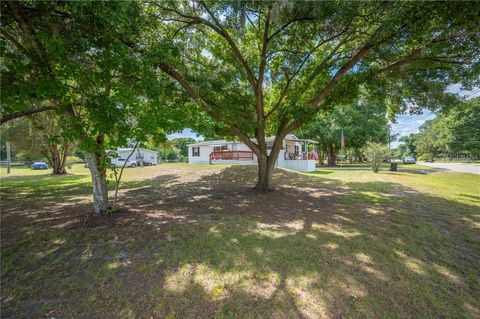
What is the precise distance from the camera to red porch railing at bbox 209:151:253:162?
2203cm

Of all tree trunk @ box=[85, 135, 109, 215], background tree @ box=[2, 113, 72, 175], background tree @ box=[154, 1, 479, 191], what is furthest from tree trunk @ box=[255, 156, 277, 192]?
background tree @ box=[2, 113, 72, 175]

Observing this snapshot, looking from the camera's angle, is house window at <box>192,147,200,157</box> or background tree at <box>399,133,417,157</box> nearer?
house window at <box>192,147,200,157</box>

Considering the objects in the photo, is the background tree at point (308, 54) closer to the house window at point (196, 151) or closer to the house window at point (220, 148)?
the house window at point (220, 148)

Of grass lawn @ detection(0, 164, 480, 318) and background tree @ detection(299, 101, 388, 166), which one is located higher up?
background tree @ detection(299, 101, 388, 166)

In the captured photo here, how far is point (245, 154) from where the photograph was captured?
22.0 meters

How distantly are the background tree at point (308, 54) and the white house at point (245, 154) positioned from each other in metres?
10.7

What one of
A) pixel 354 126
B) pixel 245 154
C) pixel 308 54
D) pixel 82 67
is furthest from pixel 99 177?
pixel 354 126

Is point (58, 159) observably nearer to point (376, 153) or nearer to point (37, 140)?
point (37, 140)

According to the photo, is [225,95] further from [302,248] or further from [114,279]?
[114,279]

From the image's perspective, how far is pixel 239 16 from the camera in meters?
6.20

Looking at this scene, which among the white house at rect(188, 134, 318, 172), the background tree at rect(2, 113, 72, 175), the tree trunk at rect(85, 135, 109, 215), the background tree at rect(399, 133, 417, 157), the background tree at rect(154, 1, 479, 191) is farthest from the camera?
the background tree at rect(399, 133, 417, 157)

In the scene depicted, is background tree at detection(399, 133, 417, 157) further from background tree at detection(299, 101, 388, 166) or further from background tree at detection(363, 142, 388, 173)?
background tree at detection(363, 142, 388, 173)

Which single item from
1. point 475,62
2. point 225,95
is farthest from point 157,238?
point 475,62

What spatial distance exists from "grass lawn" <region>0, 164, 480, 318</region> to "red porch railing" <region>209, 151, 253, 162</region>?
16.0 meters
